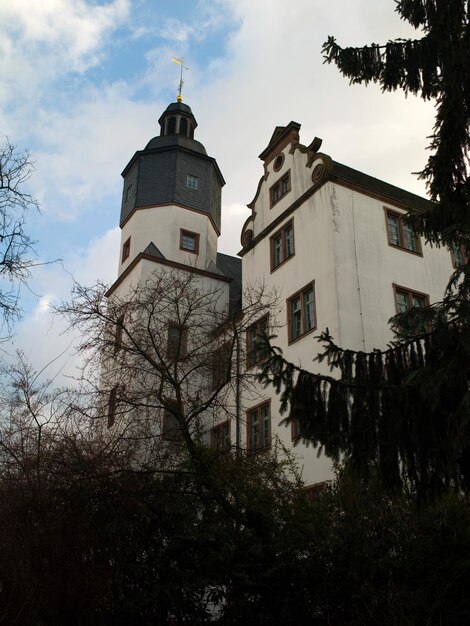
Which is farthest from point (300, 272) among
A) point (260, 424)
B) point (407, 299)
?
point (260, 424)

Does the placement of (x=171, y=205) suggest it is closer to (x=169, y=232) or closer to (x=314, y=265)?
(x=169, y=232)

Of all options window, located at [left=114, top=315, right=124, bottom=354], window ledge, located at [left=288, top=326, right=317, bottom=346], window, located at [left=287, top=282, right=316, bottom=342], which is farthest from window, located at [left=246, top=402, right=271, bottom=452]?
window, located at [left=114, top=315, right=124, bottom=354]

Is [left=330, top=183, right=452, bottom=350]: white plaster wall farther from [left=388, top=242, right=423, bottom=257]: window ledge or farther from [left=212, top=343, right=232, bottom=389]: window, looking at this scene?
[left=212, top=343, right=232, bottom=389]: window

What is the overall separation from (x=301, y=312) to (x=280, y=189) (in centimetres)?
576

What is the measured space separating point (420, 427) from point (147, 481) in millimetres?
5137

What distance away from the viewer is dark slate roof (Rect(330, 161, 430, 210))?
74.6 ft

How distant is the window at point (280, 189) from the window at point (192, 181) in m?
8.14

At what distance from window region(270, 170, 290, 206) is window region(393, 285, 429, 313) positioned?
5.71 m

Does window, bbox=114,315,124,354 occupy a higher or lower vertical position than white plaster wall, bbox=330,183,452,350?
lower

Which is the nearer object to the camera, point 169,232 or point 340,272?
point 340,272

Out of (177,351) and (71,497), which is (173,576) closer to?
(71,497)

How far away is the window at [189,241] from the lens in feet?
102

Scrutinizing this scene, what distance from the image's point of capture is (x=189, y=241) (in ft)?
103

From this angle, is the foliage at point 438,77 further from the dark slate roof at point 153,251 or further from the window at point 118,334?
the dark slate roof at point 153,251
